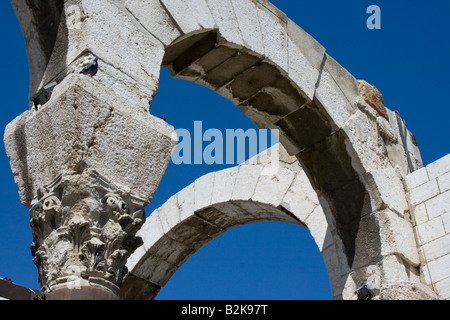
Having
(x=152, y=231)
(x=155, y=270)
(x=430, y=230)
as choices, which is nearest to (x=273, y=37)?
(x=430, y=230)

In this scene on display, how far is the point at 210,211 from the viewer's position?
7547mm

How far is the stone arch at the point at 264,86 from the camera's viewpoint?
3.69 m

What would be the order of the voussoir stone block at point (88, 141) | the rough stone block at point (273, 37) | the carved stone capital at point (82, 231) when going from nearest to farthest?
the carved stone capital at point (82, 231) < the voussoir stone block at point (88, 141) < the rough stone block at point (273, 37)

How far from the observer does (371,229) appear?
17.7 ft

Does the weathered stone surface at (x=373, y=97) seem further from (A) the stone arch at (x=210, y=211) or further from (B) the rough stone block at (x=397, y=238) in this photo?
(B) the rough stone block at (x=397, y=238)

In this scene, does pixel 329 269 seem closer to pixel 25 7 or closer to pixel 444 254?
pixel 444 254

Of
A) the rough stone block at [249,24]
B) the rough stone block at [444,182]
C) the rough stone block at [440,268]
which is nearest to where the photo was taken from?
the rough stone block at [249,24]

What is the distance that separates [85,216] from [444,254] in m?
3.36

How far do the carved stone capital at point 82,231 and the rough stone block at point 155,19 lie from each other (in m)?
1.21

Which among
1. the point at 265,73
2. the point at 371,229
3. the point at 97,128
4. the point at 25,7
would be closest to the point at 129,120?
the point at 97,128

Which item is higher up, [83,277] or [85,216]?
[85,216]

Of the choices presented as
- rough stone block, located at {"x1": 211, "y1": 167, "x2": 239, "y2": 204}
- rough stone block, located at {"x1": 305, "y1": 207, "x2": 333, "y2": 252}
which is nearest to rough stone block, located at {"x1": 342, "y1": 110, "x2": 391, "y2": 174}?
rough stone block, located at {"x1": 305, "y1": 207, "x2": 333, "y2": 252}

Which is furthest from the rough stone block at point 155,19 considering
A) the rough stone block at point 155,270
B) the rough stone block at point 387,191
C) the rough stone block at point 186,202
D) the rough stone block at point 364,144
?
the rough stone block at point 155,270

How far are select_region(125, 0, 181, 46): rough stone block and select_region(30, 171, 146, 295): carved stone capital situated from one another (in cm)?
121
